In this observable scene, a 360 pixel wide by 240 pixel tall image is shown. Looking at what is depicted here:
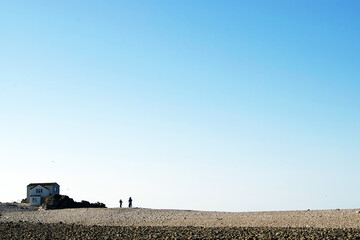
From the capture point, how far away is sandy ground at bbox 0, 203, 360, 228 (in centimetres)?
3388

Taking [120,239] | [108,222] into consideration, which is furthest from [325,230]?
[108,222]

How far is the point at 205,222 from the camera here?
3659 centimetres

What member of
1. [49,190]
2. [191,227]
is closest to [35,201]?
[49,190]

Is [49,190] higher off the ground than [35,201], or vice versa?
[49,190]

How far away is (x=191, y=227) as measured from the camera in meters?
33.4

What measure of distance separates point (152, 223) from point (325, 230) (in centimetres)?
1571

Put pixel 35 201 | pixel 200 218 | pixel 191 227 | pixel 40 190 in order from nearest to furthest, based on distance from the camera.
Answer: pixel 191 227 < pixel 200 218 < pixel 35 201 < pixel 40 190

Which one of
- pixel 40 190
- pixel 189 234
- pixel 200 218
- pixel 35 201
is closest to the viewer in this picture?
pixel 189 234

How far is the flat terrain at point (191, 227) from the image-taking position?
27828 mm

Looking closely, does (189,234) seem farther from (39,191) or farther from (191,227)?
(39,191)

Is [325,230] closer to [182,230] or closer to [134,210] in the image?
[182,230]

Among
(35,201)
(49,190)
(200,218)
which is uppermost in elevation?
(49,190)

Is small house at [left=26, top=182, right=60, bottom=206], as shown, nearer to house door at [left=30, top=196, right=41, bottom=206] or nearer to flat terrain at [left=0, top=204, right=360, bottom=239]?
house door at [left=30, top=196, right=41, bottom=206]

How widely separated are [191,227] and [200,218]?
20.1 ft
